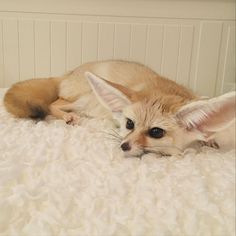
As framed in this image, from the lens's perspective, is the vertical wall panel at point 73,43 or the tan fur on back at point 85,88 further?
the vertical wall panel at point 73,43

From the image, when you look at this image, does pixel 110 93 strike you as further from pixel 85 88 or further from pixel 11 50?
pixel 11 50

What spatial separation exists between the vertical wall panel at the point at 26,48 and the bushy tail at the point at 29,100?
1.73 feet

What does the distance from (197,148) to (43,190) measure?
554mm

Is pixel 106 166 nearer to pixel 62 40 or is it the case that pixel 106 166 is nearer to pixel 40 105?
pixel 40 105

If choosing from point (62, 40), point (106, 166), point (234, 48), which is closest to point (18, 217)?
point (106, 166)

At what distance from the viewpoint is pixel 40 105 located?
1.39 m

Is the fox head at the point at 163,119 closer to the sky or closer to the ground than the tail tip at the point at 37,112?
closer to the sky

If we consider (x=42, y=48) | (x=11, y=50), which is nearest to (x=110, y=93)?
(x=42, y=48)

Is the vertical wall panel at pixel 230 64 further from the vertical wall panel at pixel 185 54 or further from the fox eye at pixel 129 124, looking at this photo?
the fox eye at pixel 129 124

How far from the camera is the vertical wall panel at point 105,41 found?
1.94 m

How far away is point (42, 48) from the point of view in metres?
2.00

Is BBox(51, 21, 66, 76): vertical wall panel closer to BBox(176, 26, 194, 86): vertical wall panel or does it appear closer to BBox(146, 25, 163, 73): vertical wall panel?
BBox(146, 25, 163, 73): vertical wall panel

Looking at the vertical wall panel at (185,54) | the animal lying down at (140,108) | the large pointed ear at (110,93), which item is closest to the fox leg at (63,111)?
the animal lying down at (140,108)

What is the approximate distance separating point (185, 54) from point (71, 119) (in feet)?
2.98
